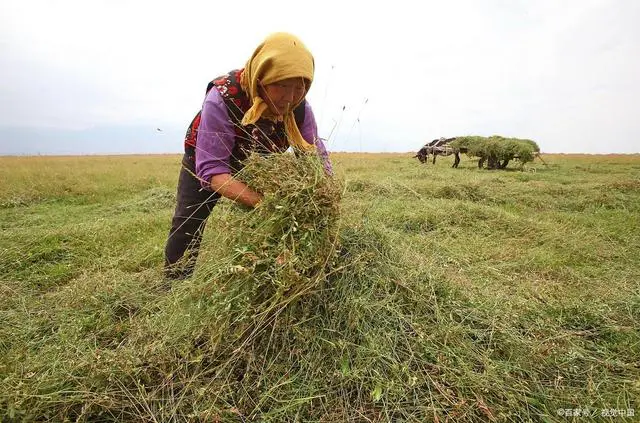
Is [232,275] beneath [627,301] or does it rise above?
above

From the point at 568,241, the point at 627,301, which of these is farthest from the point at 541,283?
the point at 568,241

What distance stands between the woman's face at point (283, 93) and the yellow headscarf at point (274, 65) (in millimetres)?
38

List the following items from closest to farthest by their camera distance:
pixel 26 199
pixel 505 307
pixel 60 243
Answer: pixel 505 307 → pixel 60 243 → pixel 26 199

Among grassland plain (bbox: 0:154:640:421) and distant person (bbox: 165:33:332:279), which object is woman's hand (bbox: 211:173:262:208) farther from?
grassland plain (bbox: 0:154:640:421)

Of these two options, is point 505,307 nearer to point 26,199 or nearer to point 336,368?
point 336,368

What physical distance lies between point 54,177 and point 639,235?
13.6 metres

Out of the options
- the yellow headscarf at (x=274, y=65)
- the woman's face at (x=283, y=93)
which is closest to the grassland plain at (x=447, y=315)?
the woman's face at (x=283, y=93)

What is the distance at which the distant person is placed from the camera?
1939 millimetres

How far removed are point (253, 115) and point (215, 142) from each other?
0.26 m

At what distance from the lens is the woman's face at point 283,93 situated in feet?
6.67

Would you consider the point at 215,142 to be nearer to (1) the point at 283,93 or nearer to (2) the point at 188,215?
(1) the point at 283,93

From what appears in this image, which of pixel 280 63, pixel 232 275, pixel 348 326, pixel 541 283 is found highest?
pixel 280 63

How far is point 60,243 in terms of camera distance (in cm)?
435

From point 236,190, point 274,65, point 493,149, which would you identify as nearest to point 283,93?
point 274,65
